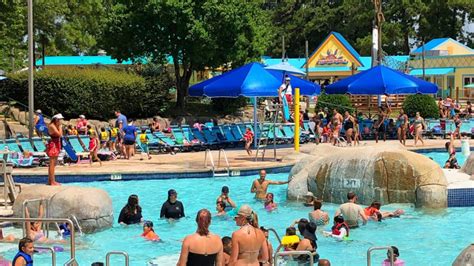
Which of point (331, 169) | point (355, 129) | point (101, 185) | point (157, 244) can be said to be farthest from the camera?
point (355, 129)

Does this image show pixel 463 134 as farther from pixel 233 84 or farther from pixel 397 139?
pixel 233 84

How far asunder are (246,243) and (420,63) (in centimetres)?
5912

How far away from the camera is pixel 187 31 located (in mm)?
31578

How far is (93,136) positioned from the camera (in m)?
20.8

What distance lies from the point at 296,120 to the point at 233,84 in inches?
107

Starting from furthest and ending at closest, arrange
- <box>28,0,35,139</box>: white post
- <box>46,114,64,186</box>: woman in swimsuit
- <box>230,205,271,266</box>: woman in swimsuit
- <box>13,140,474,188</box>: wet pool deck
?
<box>28,0,35,139</box>: white post → <box>13,140,474,188</box>: wet pool deck → <box>46,114,64,186</box>: woman in swimsuit → <box>230,205,271,266</box>: woman in swimsuit

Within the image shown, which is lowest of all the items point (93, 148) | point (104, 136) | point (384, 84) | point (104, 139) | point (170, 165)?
point (170, 165)

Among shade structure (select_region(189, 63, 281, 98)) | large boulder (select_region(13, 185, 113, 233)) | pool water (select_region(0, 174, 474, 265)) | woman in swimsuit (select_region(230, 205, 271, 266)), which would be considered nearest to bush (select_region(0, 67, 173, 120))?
shade structure (select_region(189, 63, 281, 98))

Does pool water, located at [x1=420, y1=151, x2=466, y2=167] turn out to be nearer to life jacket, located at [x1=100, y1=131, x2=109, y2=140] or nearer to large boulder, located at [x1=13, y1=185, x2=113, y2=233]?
life jacket, located at [x1=100, y1=131, x2=109, y2=140]

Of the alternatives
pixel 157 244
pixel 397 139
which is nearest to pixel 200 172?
pixel 157 244

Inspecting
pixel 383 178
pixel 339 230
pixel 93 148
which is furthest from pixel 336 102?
pixel 339 230

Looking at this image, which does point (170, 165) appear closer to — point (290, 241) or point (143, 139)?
point (143, 139)

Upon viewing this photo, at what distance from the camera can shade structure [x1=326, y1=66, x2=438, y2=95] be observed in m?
26.1

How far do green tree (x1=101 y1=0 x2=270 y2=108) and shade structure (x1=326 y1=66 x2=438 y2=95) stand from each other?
686 centimetres
